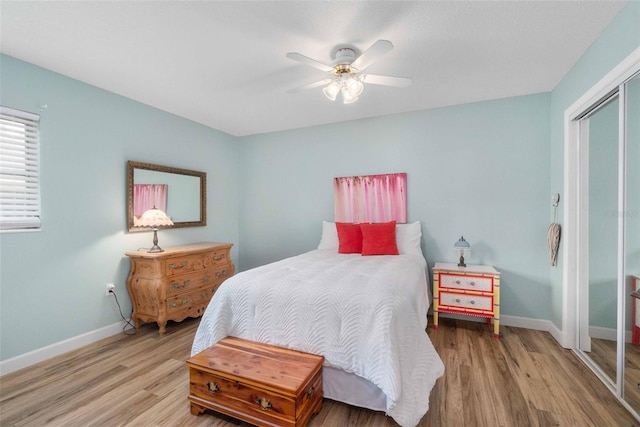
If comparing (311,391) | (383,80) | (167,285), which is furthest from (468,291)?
(167,285)

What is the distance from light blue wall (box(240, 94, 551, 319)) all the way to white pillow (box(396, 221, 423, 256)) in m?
0.21

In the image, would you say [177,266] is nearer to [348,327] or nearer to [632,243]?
[348,327]

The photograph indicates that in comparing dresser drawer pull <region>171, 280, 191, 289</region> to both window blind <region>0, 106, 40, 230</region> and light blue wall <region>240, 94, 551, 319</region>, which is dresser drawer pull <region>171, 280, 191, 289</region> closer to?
window blind <region>0, 106, 40, 230</region>

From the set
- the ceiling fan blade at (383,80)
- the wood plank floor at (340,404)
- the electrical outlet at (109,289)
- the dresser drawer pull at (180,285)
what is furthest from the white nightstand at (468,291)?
the electrical outlet at (109,289)

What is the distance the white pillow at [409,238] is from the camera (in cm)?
311

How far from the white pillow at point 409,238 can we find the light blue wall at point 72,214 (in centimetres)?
278

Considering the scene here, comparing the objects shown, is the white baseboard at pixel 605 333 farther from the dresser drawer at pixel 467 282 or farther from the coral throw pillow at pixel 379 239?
the coral throw pillow at pixel 379 239

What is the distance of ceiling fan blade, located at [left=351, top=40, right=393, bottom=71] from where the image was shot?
1.66 m

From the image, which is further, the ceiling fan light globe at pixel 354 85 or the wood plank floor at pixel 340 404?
the ceiling fan light globe at pixel 354 85

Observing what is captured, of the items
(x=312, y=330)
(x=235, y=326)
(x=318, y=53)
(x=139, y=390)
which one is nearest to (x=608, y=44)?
(x=318, y=53)

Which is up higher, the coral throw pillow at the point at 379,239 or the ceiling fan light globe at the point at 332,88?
the ceiling fan light globe at the point at 332,88

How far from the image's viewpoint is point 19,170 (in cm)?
223

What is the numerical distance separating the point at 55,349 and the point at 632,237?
4.38 metres

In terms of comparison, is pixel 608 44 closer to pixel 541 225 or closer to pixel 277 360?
pixel 541 225
